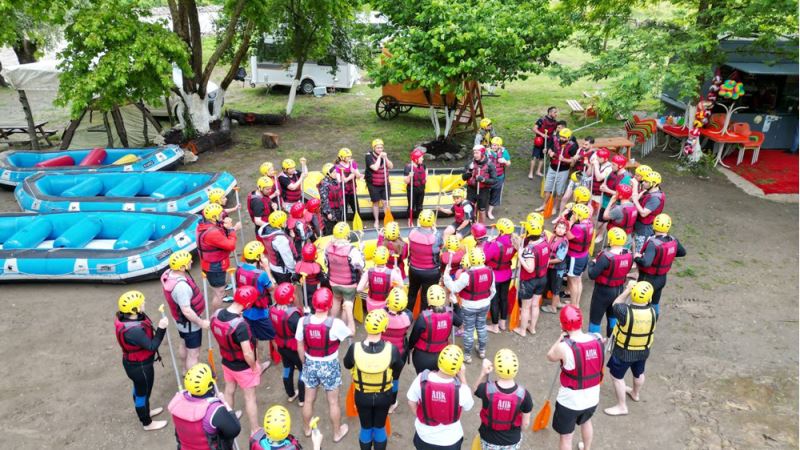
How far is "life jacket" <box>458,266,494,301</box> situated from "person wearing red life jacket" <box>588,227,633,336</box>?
49.9 inches

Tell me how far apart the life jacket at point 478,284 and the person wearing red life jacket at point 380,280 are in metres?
0.79

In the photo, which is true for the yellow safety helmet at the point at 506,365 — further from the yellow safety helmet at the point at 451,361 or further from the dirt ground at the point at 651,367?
the dirt ground at the point at 651,367

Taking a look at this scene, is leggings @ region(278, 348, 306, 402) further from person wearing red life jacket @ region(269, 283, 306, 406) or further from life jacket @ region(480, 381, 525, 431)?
life jacket @ region(480, 381, 525, 431)

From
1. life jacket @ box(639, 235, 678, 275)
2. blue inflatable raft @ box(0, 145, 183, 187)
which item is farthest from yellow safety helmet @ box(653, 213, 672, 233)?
blue inflatable raft @ box(0, 145, 183, 187)

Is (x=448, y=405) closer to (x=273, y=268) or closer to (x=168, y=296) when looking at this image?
(x=168, y=296)

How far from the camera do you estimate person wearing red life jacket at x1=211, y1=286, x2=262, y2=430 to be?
5.06 meters

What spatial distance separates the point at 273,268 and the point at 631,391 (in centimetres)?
475

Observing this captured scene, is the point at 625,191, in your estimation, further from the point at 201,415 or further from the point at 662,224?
the point at 201,415

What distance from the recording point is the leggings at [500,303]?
7258mm

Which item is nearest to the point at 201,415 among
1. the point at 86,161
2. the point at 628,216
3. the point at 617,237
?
the point at 617,237

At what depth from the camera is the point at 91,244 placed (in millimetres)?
9781

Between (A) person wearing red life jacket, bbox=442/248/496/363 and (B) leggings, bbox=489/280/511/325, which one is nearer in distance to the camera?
(A) person wearing red life jacket, bbox=442/248/496/363

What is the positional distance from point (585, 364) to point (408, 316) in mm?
1715

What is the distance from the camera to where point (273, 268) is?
24.3 ft
